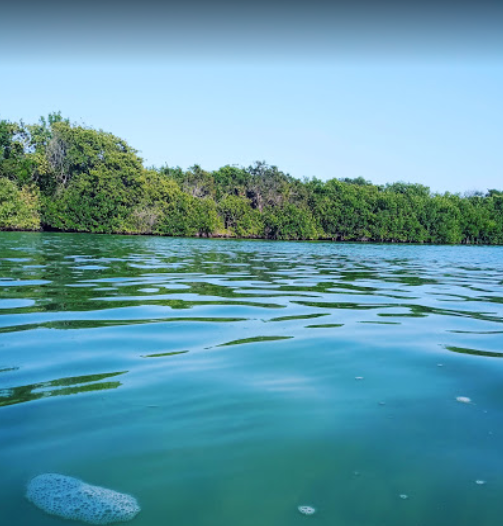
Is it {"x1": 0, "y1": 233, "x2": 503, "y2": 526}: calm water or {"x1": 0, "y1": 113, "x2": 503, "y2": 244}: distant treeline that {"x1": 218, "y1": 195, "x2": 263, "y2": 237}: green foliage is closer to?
{"x1": 0, "y1": 113, "x2": 503, "y2": 244}: distant treeline

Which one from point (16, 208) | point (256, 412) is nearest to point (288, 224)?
point (16, 208)

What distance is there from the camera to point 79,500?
5.53ft

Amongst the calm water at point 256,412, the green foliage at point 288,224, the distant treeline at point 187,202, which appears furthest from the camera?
the green foliage at point 288,224

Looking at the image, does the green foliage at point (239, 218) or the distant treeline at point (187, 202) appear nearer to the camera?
the distant treeline at point (187, 202)

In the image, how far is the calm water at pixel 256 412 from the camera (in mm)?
1705

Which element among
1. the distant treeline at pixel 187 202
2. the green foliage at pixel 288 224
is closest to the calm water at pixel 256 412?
the distant treeline at pixel 187 202

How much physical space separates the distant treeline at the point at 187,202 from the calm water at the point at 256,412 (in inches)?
1509

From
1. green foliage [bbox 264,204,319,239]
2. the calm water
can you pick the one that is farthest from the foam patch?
green foliage [bbox 264,204,319,239]

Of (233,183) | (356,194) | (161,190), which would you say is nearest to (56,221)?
(161,190)

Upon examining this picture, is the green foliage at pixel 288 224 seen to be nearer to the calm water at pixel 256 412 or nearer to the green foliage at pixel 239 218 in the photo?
the green foliage at pixel 239 218

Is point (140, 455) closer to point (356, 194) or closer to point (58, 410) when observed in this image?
point (58, 410)

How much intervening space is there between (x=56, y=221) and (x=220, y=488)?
150ft

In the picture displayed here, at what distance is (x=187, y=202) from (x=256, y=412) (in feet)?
161

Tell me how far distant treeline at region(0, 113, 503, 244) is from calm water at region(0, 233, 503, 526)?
38.3m
